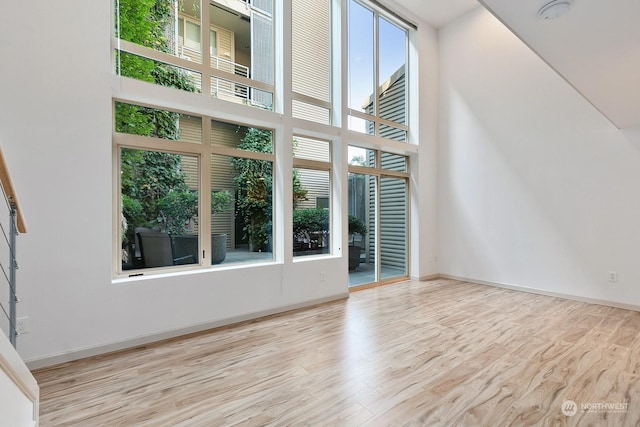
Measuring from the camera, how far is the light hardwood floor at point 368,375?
213 cm

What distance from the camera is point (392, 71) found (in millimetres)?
6195

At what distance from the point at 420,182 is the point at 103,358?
5.62 m

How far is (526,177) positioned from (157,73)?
572 cm

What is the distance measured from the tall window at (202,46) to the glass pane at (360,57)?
1.63 metres

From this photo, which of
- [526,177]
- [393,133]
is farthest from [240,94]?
[526,177]

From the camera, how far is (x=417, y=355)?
2994mm

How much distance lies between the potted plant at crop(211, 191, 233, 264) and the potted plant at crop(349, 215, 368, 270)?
2.28 m

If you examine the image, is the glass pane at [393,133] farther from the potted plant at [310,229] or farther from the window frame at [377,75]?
the potted plant at [310,229]

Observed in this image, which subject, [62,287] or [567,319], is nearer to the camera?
[62,287]

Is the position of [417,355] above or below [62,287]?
below

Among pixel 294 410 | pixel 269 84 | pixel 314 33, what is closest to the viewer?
pixel 294 410

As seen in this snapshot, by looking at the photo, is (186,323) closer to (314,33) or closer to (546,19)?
(546,19)

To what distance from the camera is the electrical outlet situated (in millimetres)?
2654

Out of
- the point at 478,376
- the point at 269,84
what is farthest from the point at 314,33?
the point at 478,376
